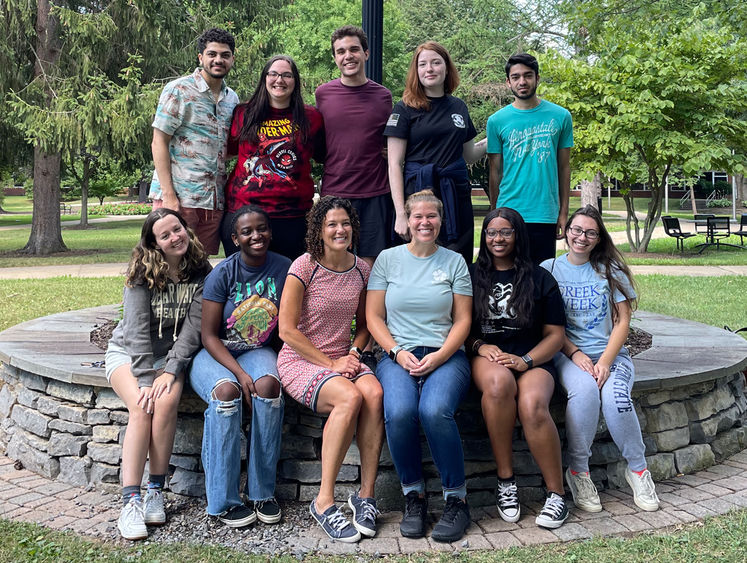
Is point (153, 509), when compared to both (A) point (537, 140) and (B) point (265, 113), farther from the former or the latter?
(A) point (537, 140)

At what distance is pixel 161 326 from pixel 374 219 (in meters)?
1.24

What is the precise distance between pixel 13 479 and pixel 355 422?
191 centimetres

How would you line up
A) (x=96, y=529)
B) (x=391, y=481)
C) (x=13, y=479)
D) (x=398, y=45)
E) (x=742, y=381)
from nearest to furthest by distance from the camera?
(x=96, y=529) < (x=391, y=481) < (x=13, y=479) < (x=742, y=381) < (x=398, y=45)

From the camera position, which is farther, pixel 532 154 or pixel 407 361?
pixel 532 154

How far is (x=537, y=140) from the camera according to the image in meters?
4.10

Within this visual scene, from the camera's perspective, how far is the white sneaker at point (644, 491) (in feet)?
11.2

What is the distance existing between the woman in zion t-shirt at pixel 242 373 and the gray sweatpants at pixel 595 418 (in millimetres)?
1347

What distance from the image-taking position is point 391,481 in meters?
3.49

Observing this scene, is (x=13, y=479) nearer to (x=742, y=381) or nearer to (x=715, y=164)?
(x=742, y=381)

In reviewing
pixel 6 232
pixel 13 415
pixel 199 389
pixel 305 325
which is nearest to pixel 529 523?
pixel 305 325

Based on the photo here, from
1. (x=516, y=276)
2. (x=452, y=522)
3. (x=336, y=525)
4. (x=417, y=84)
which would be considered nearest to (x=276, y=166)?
(x=417, y=84)

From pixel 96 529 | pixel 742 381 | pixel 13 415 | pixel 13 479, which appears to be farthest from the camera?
pixel 742 381

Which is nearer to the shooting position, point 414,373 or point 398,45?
point 414,373

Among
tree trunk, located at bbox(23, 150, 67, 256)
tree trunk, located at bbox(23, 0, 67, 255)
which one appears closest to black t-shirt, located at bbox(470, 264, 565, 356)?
tree trunk, located at bbox(23, 0, 67, 255)
